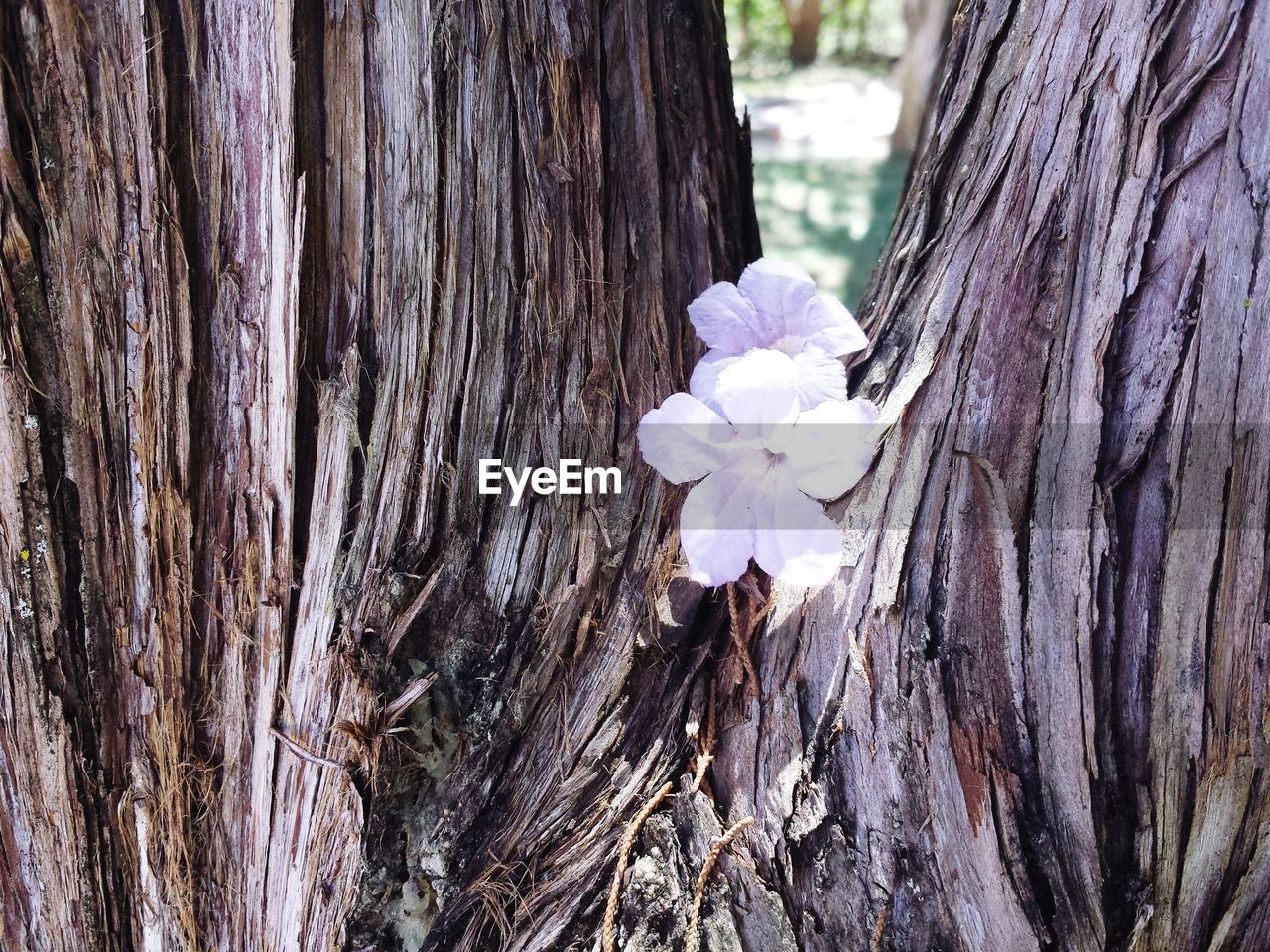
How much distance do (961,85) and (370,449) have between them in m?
0.86

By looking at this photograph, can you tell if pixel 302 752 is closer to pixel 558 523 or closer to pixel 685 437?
pixel 558 523

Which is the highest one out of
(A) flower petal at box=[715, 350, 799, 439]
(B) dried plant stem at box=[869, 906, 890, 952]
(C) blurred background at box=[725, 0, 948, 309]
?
(C) blurred background at box=[725, 0, 948, 309]

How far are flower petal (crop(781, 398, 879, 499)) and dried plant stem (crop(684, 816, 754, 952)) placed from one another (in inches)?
15.9

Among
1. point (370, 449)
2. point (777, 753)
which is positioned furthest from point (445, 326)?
point (777, 753)

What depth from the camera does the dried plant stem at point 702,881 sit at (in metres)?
Answer: 1.04

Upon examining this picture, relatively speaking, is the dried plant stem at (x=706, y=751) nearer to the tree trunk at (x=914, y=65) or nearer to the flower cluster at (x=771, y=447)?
the flower cluster at (x=771, y=447)

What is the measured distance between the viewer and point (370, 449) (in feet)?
3.59

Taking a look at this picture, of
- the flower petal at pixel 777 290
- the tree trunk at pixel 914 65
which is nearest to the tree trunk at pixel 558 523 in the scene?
the flower petal at pixel 777 290

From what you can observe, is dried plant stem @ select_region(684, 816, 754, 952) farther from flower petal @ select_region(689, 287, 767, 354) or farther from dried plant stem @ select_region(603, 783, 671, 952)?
flower petal @ select_region(689, 287, 767, 354)

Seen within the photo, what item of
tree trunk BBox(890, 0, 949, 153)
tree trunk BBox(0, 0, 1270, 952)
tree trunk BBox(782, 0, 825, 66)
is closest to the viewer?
tree trunk BBox(0, 0, 1270, 952)

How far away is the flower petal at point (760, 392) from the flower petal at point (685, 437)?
0.03m

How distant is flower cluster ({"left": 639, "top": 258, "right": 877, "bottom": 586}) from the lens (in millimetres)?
1060

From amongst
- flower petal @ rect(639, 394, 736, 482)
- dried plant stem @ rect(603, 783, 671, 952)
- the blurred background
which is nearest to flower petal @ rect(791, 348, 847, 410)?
flower petal @ rect(639, 394, 736, 482)

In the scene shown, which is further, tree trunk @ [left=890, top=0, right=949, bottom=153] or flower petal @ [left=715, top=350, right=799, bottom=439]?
tree trunk @ [left=890, top=0, right=949, bottom=153]
